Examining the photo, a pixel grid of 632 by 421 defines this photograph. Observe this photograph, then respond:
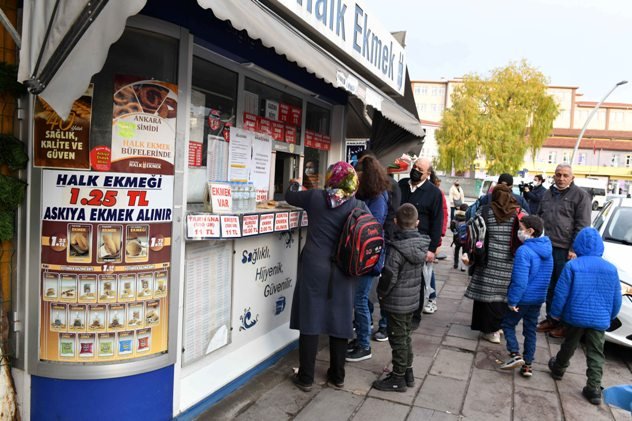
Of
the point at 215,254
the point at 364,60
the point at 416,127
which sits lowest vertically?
the point at 215,254

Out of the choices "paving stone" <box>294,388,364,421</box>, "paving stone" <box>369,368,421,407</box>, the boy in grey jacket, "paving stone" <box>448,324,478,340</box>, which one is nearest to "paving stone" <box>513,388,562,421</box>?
"paving stone" <box>369,368,421,407</box>

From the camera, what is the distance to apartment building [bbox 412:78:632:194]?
55531 mm

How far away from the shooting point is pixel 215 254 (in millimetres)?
3623

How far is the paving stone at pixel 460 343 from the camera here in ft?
17.3

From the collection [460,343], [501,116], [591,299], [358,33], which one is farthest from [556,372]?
[501,116]

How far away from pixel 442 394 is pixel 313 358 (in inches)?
44.8

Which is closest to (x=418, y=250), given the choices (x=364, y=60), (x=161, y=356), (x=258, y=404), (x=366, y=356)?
(x=366, y=356)

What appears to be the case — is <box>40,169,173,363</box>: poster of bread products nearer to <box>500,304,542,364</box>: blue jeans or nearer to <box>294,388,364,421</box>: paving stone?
<box>294,388,364,421</box>: paving stone

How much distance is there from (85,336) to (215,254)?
41.5 inches

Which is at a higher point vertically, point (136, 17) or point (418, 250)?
point (136, 17)

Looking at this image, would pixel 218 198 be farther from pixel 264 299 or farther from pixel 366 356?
pixel 366 356

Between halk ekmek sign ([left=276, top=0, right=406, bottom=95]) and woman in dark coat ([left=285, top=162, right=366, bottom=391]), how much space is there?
4.29ft

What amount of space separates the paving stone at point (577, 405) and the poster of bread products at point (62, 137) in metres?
3.98

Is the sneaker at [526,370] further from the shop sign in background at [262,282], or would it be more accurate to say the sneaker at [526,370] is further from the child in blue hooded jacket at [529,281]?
the shop sign in background at [262,282]
